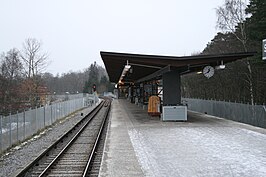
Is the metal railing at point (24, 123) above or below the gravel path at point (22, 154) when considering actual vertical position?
above

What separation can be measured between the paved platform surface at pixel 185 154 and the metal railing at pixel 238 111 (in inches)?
155

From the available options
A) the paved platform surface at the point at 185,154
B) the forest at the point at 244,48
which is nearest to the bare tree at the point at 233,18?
the forest at the point at 244,48

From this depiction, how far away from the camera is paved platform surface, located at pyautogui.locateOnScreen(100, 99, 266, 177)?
7.70 metres

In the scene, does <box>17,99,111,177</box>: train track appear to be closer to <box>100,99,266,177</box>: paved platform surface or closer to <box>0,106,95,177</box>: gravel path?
<box>0,106,95,177</box>: gravel path

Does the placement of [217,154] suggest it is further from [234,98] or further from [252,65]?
[234,98]

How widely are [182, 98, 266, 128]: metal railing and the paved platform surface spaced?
3946mm

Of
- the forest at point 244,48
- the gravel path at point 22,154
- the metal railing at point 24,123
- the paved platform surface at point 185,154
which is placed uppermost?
the forest at point 244,48

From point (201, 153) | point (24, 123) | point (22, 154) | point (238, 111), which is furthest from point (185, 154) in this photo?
point (238, 111)

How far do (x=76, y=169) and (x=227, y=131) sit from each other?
864 centimetres

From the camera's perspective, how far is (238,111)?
20766 mm

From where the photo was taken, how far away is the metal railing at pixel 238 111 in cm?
1805

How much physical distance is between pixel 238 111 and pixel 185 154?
40.5 ft

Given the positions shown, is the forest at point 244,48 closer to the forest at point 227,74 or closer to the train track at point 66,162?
the forest at point 227,74

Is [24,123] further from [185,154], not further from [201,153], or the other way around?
[201,153]
